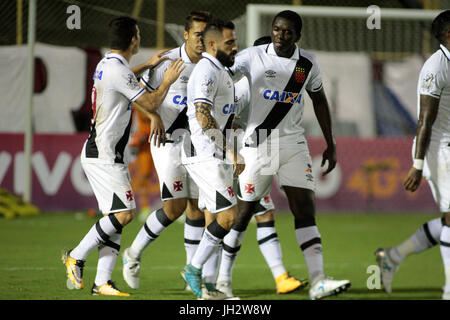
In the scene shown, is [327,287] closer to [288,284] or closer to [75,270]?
[288,284]

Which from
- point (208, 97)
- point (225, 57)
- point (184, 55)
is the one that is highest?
point (184, 55)

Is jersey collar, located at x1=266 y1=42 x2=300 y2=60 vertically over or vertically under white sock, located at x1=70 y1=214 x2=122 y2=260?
over

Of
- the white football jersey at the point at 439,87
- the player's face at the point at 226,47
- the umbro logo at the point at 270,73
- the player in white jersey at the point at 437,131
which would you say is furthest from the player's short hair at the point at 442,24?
the player's face at the point at 226,47

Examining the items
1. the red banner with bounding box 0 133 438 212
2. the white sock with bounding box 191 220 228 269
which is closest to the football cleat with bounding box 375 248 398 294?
the white sock with bounding box 191 220 228 269

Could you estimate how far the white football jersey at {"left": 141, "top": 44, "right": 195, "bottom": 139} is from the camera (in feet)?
18.7

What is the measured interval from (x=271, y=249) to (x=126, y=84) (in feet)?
5.99

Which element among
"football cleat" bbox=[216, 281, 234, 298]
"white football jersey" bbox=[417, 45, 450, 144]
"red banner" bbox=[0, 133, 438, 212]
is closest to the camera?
"white football jersey" bbox=[417, 45, 450, 144]

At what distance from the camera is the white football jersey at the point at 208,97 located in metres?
4.90

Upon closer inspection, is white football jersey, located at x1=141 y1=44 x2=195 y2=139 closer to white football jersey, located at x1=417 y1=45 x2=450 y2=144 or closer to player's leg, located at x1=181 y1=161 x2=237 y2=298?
player's leg, located at x1=181 y1=161 x2=237 y2=298

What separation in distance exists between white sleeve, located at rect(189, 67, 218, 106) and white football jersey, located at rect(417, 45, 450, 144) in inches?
60.8

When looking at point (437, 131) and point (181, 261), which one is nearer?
point (437, 131)

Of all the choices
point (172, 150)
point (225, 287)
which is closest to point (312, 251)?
point (225, 287)

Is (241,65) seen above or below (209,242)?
above

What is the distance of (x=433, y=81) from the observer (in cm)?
507
